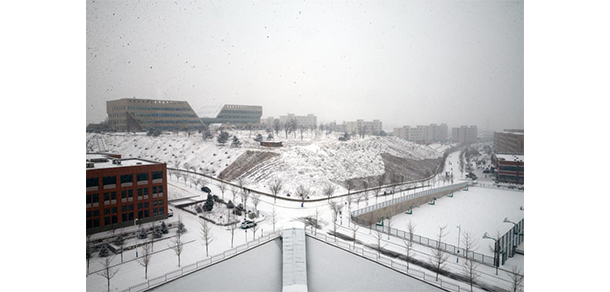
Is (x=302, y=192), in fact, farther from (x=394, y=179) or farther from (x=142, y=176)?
(x=142, y=176)

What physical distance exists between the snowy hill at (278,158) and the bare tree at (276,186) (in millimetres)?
239

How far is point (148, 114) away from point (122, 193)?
3396 millimetres

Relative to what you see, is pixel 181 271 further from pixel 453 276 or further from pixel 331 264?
pixel 453 276

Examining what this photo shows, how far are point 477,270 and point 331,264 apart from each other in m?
3.02

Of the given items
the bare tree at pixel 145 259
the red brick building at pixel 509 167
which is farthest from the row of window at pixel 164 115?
the red brick building at pixel 509 167

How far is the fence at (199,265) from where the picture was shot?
5.20 meters

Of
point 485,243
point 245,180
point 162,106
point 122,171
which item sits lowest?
point 485,243

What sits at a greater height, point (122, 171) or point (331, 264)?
point (122, 171)

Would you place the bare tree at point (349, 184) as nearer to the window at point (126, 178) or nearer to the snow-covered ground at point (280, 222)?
the snow-covered ground at point (280, 222)

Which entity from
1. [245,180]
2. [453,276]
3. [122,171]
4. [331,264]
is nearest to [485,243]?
[453,276]

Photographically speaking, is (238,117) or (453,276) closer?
(453,276)

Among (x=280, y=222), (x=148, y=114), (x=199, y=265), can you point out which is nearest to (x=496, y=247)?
(x=280, y=222)

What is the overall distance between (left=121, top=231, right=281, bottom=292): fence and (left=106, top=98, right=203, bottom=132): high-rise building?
4.95 meters

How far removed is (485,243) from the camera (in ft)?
27.6
